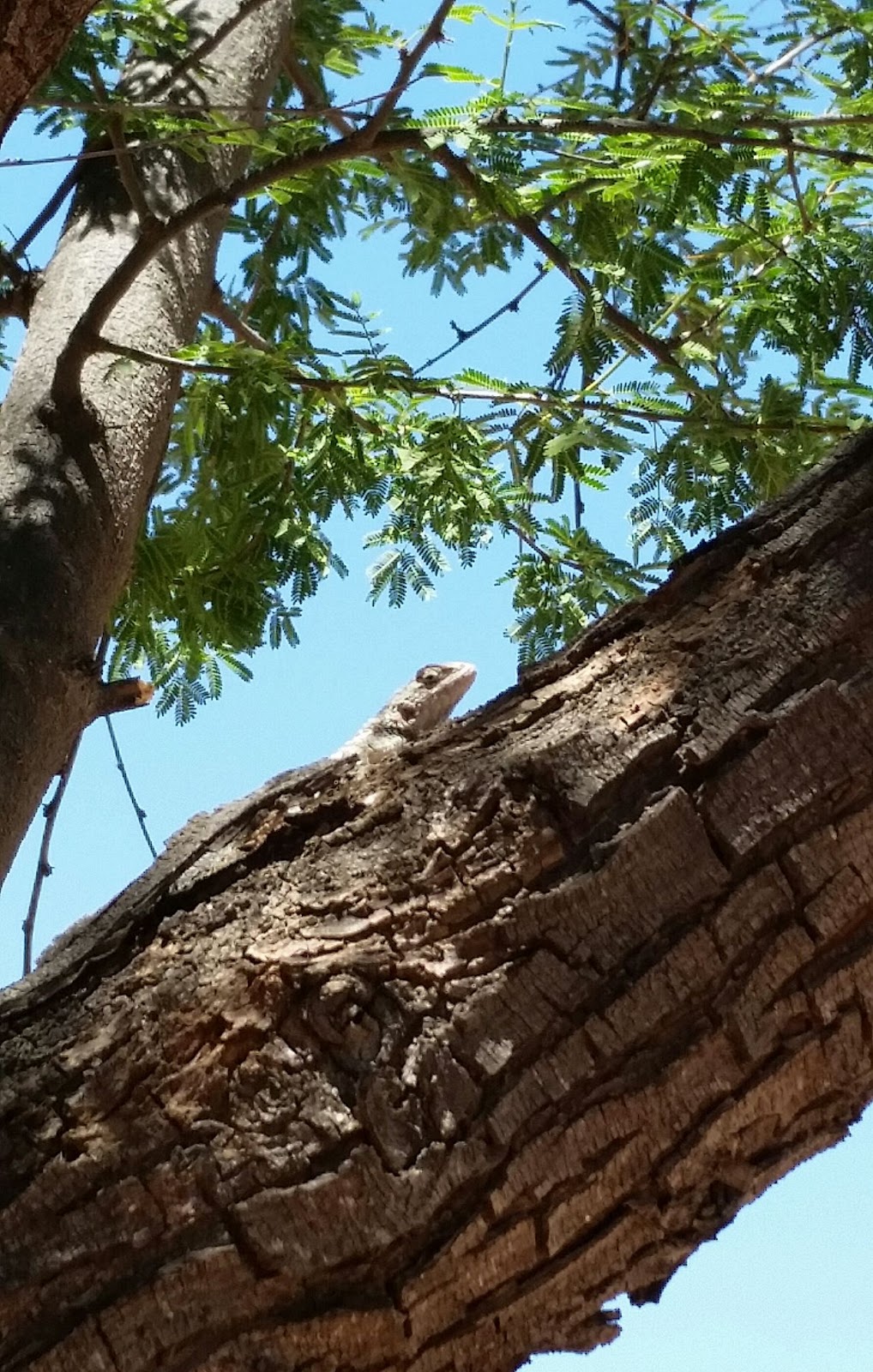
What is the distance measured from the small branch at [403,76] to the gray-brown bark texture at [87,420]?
0.40m

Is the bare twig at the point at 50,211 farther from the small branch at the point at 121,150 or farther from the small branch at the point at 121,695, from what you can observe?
the small branch at the point at 121,695

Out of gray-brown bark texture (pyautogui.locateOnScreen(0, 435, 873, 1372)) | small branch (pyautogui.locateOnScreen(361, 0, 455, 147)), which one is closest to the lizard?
gray-brown bark texture (pyautogui.locateOnScreen(0, 435, 873, 1372))

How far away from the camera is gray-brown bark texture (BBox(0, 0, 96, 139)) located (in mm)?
1672

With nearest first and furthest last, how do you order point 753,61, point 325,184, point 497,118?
point 497,118 < point 753,61 < point 325,184

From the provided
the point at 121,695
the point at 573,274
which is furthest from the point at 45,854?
the point at 573,274

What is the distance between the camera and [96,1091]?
4.43 ft

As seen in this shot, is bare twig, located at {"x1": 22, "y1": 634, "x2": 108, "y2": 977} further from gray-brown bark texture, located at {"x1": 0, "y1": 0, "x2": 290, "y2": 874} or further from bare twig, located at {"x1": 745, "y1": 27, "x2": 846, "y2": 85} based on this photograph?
bare twig, located at {"x1": 745, "y1": 27, "x2": 846, "y2": 85}

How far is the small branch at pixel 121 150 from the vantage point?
9.98ft

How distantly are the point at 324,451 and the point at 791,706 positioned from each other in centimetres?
283

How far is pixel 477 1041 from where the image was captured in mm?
1325

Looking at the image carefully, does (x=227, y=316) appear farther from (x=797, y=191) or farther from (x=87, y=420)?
(x=797, y=191)

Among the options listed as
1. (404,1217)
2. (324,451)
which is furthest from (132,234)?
(404,1217)

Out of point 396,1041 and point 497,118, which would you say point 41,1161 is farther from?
point 497,118

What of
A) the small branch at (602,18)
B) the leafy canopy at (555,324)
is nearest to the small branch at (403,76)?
the leafy canopy at (555,324)
